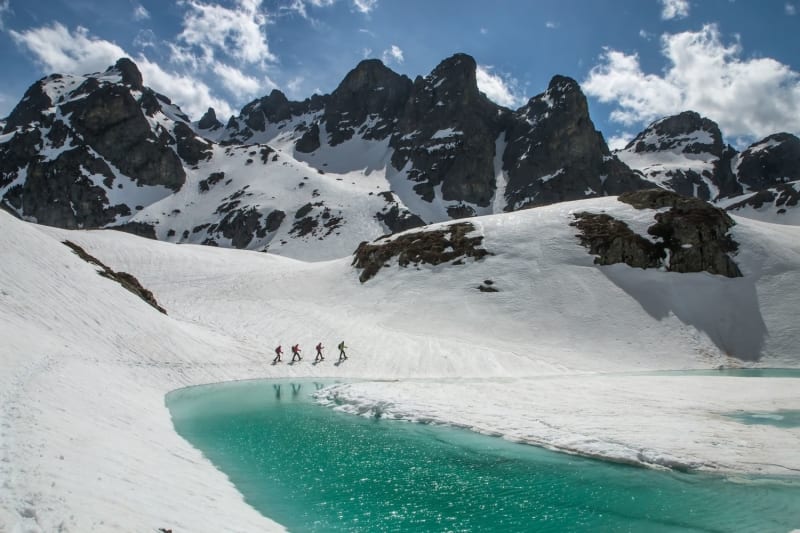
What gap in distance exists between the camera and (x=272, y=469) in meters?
13.8

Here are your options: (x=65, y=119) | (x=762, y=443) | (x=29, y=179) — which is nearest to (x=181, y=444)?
(x=762, y=443)

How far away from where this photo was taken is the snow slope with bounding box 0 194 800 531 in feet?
32.6

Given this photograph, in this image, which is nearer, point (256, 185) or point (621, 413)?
point (621, 413)

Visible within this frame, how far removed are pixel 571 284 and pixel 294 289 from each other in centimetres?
3235

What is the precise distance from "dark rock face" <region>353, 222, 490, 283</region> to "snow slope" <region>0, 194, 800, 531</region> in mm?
2115

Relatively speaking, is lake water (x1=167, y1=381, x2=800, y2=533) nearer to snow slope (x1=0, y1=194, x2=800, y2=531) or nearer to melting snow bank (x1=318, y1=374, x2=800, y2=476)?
melting snow bank (x1=318, y1=374, x2=800, y2=476)

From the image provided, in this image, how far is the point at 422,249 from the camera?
197 ft

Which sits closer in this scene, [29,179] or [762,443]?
[762,443]

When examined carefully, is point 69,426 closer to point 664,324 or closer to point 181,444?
point 181,444

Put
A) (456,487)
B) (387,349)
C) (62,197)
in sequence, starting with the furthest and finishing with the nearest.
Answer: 1. (62,197)
2. (387,349)
3. (456,487)

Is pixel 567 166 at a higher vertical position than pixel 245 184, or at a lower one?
higher

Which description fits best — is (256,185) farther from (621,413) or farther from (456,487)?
(456,487)

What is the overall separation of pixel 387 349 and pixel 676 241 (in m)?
37.7

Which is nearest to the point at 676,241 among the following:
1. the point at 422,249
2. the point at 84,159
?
the point at 422,249
